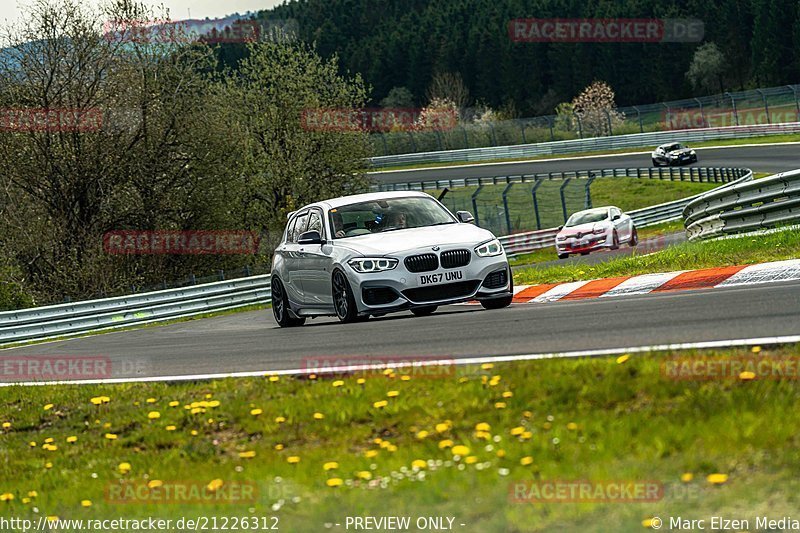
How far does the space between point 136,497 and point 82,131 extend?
105 ft

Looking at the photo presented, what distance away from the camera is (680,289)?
498 inches

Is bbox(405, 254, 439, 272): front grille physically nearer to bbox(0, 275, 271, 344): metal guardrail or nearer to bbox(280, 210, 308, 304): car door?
bbox(280, 210, 308, 304): car door

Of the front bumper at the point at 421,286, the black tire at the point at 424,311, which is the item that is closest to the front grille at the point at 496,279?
the front bumper at the point at 421,286

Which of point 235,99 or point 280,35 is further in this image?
point 280,35

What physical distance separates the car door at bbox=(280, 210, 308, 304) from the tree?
365 ft

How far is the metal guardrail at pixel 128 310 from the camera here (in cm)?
2375

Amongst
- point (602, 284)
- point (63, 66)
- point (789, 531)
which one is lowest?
point (602, 284)

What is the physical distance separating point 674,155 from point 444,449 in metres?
59.6

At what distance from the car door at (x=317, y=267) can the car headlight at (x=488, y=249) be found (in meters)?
1.86

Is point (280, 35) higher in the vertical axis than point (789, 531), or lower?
higher

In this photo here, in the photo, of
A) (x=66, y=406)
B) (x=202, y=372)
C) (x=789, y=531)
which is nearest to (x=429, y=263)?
(x=202, y=372)

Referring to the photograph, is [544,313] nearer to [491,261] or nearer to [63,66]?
[491,261]

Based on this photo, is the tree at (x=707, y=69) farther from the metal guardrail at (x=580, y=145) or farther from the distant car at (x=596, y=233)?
the distant car at (x=596, y=233)

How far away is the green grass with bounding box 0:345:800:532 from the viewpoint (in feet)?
16.6
